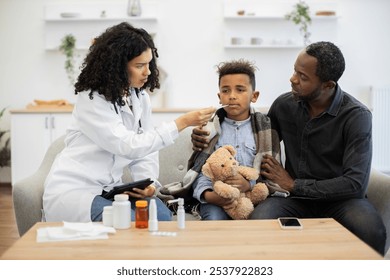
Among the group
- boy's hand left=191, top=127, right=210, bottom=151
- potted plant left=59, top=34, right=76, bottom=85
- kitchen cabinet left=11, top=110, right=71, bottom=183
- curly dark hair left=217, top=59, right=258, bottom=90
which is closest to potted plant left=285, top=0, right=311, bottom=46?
potted plant left=59, top=34, right=76, bottom=85

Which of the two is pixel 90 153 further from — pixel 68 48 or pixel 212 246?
pixel 68 48

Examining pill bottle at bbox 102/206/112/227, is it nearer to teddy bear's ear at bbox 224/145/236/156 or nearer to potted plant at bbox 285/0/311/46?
teddy bear's ear at bbox 224/145/236/156

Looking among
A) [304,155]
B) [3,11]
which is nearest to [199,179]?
[304,155]

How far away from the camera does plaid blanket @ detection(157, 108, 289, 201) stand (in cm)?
204

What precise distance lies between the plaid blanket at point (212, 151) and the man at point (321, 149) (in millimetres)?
36

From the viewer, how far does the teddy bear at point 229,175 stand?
6.21 ft

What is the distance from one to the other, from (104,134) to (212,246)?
0.66m

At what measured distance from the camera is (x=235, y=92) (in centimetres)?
206

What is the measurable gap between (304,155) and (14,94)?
375cm

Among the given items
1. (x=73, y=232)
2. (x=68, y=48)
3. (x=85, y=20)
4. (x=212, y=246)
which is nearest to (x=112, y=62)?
(x=73, y=232)

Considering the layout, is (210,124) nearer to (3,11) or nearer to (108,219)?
(108,219)

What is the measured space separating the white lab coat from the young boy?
284mm

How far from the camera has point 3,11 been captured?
4926 mm

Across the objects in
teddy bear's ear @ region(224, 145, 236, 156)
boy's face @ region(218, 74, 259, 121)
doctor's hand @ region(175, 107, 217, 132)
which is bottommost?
teddy bear's ear @ region(224, 145, 236, 156)
